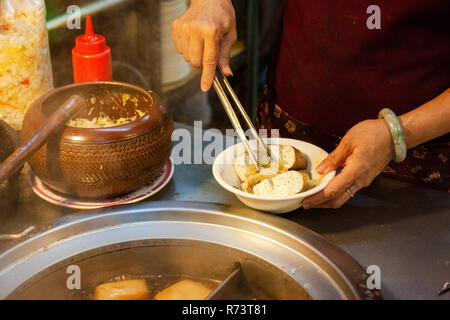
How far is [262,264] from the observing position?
1.27 metres

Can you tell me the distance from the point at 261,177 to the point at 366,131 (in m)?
0.32

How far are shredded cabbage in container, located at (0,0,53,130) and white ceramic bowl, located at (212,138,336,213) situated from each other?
702 mm

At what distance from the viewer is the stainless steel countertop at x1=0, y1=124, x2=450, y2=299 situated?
48.4 inches

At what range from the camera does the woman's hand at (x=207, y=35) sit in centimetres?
157

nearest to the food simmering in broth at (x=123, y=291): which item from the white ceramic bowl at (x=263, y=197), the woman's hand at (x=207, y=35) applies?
the white ceramic bowl at (x=263, y=197)

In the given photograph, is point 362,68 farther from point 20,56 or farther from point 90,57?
point 20,56

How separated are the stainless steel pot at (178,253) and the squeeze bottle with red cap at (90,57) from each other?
557 mm

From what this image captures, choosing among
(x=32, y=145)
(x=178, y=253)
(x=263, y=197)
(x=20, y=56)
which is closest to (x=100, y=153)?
(x=32, y=145)

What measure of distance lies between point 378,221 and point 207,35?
730 millimetres

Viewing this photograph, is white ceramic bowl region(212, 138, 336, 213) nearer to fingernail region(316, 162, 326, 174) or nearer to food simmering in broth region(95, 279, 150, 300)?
fingernail region(316, 162, 326, 174)

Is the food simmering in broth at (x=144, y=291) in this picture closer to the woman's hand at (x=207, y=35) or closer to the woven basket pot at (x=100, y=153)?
the woven basket pot at (x=100, y=153)

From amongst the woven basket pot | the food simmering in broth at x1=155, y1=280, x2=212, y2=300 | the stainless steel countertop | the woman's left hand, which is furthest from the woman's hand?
the food simmering in broth at x1=155, y1=280, x2=212, y2=300

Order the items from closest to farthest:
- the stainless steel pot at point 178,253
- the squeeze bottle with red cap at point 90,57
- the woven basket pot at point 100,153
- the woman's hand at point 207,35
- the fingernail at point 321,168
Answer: the stainless steel pot at point 178,253, the woven basket pot at point 100,153, the fingernail at point 321,168, the woman's hand at point 207,35, the squeeze bottle with red cap at point 90,57

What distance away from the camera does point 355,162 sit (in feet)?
4.64
